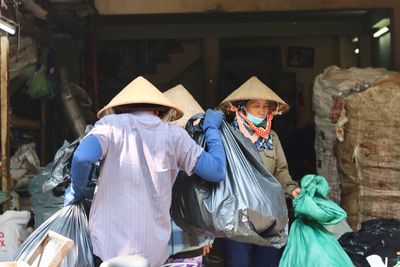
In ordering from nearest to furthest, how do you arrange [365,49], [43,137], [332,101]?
[332,101]
[43,137]
[365,49]

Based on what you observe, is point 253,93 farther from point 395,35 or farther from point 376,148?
point 395,35

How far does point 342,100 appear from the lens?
→ 207 inches

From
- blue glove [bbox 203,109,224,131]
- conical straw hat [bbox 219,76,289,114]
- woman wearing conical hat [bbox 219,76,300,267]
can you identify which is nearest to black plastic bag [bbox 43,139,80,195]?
blue glove [bbox 203,109,224,131]

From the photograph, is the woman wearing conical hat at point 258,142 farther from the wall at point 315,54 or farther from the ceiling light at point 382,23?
the wall at point 315,54

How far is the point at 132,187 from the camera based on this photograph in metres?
2.56

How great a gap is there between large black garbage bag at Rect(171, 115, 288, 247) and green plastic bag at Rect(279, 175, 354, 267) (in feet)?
1.37

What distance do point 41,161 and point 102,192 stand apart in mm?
4630

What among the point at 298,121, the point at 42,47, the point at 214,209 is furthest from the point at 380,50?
the point at 214,209

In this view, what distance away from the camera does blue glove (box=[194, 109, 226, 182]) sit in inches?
107

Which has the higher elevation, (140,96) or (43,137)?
(140,96)

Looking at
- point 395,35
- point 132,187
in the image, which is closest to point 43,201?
point 132,187

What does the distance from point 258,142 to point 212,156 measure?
89cm

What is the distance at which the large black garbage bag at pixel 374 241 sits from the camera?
13.1 ft

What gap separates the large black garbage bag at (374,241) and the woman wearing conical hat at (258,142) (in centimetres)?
83
